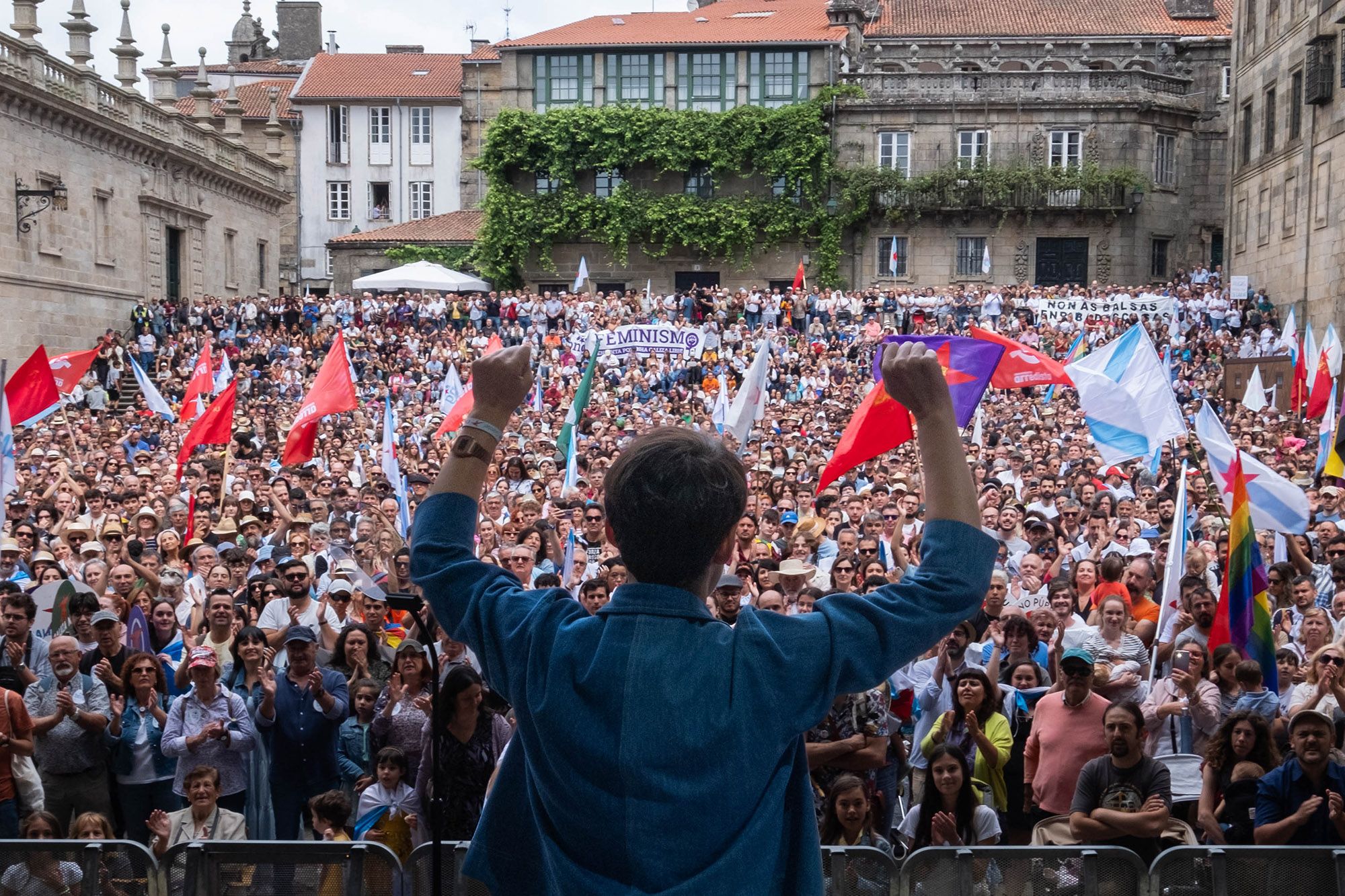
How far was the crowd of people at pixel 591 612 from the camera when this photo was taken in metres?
6.28

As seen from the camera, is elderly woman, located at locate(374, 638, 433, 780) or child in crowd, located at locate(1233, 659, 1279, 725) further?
child in crowd, located at locate(1233, 659, 1279, 725)

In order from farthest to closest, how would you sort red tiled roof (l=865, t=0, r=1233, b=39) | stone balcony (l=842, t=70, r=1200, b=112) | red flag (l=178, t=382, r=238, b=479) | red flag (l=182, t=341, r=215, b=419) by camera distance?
red tiled roof (l=865, t=0, r=1233, b=39)
stone balcony (l=842, t=70, r=1200, b=112)
red flag (l=182, t=341, r=215, b=419)
red flag (l=178, t=382, r=238, b=479)

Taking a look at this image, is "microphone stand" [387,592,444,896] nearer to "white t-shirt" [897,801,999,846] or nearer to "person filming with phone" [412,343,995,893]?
"person filming with phone" [412,343,995,893]

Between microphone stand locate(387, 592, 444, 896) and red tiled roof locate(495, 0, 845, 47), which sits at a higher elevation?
red tiled roof locate(495, 0, 845, 47)

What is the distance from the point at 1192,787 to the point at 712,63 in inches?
1688

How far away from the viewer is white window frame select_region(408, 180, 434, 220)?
55938mm

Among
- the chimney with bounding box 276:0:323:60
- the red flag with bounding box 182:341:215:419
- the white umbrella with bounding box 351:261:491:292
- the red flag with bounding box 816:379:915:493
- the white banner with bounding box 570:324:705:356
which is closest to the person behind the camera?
the red flag with bounding box 816:379:915:493

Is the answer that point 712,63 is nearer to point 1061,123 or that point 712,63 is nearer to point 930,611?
point 1061,123

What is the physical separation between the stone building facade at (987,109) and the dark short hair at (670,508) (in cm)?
4491

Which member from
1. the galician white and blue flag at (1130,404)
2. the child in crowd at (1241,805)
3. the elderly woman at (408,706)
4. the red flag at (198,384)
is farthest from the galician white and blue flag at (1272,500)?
the red flag at (198,384)

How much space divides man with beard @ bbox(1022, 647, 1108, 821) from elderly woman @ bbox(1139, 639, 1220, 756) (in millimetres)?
635

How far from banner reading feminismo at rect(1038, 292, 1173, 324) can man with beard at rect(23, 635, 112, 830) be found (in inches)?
1054

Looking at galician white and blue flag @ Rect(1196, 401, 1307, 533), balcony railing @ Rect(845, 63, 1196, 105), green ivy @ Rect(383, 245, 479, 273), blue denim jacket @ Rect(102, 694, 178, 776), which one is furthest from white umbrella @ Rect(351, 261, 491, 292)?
blue denim jacket @ Rect(102, 694, 178, 776)

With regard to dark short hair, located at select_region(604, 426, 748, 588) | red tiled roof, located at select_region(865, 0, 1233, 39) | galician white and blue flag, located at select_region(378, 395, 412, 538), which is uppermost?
red tiled roof, located at select_region(865, 0, 1233, 39)
